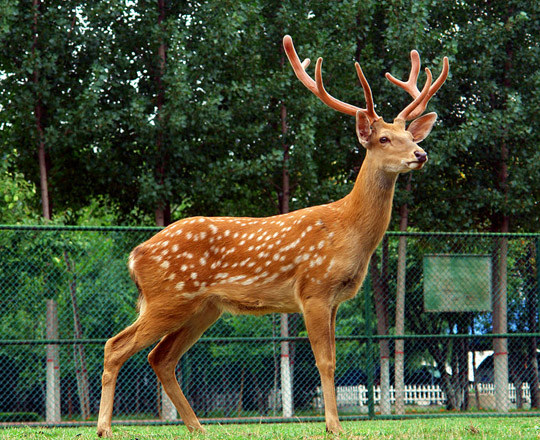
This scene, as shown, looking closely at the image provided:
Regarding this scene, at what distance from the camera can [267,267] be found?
6059 mm

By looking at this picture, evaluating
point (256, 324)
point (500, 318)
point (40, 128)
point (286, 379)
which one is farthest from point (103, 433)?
point (500, 318)

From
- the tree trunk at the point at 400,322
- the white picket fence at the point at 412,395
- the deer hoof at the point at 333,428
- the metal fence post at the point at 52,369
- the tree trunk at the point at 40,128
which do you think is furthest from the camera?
the white picket fence at the point at 412,395

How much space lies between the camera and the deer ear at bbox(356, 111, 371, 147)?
6.02m

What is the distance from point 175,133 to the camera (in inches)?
524

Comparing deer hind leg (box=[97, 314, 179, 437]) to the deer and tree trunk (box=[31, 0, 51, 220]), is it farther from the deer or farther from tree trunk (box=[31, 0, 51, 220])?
tree trunk (box=[31, 0, 51, 220])

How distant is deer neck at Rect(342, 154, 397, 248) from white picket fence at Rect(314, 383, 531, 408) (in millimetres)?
10561

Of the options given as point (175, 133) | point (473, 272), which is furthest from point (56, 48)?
point (473, 272)

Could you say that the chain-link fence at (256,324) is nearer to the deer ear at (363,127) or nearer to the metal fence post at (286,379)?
the metal fence post at (286,379)

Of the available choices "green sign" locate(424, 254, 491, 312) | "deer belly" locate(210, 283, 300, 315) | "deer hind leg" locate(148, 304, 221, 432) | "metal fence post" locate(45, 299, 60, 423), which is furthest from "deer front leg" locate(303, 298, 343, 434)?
"metal fence post" locate(45, 299, 60, 423)

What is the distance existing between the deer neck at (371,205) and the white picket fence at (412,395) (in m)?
10.6

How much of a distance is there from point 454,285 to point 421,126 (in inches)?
174

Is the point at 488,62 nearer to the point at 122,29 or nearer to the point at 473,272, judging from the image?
the point at 473,272

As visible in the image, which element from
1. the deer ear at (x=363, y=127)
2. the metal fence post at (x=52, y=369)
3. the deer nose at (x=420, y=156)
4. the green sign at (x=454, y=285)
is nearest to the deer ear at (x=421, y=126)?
the deer ear at (x=363, y=127)

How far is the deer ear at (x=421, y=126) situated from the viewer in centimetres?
663
